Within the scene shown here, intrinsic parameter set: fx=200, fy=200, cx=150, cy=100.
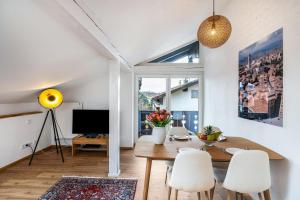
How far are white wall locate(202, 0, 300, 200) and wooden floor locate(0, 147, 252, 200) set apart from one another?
0.99m

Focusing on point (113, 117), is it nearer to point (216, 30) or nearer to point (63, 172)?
point (63, 172)

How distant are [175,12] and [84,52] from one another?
4.81ft

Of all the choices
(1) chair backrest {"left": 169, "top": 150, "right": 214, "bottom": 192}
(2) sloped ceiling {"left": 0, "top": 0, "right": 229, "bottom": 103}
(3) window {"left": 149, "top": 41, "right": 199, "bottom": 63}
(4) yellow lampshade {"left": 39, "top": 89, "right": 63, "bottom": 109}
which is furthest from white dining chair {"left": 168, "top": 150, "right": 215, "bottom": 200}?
(3) window {"left": 149, "top": 41, "right": 199, "bottom": 63}

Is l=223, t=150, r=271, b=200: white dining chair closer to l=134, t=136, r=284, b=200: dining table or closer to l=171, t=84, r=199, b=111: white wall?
l=134, t=136, r=284, b=200: dining table

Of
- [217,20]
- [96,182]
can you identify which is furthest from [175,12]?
[96,182]

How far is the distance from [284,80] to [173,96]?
3.64 meters

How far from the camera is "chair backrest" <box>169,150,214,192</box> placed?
1.80m

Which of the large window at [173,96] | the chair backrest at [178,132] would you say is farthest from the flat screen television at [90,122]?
the chair backrest at [178,132]

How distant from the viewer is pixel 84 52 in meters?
2.84

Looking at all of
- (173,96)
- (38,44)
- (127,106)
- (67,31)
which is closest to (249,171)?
(67,31)

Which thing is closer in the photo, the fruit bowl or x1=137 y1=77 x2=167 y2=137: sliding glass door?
the fruit bowl

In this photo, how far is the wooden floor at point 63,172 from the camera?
2820mm

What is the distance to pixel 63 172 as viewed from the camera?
359cm

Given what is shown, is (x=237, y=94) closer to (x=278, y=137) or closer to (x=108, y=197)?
(x=278, y=137)
